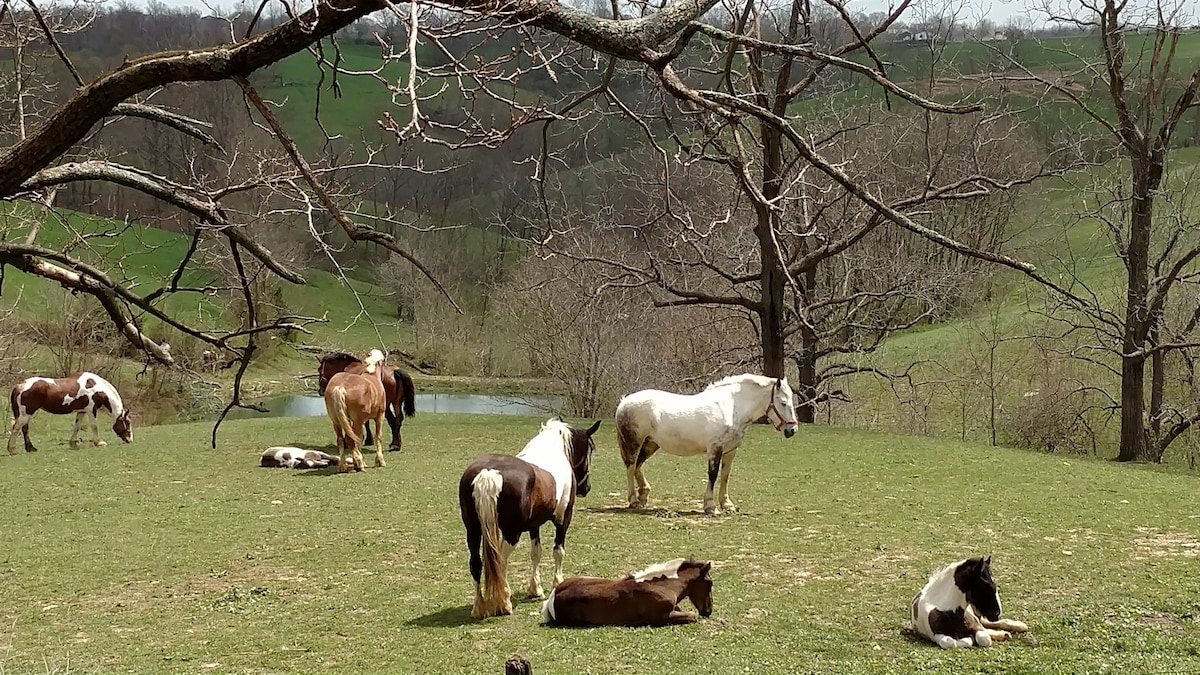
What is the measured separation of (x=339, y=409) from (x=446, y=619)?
664 cm

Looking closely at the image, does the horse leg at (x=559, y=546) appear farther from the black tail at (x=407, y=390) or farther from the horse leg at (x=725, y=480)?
the black tail at (x=407, y=390)

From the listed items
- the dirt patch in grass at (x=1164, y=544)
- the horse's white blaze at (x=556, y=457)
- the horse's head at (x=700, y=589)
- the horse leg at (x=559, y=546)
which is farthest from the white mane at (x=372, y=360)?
the dirt patch in grass at (x=1164, y=544)

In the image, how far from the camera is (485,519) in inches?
221

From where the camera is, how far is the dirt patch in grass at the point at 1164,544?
726 cm

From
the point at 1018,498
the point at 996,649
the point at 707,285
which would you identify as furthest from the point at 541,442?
the point at 707,285

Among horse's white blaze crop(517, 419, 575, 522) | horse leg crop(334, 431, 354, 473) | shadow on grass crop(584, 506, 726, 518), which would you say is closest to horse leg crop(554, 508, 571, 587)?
horse's white blaze crop(517, 419, 575, 522)

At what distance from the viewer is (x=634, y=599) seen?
554 centimetres

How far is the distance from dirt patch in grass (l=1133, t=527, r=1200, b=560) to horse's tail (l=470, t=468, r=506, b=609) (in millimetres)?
4699

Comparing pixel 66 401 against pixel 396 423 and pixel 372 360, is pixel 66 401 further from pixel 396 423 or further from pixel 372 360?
pixel 372 360

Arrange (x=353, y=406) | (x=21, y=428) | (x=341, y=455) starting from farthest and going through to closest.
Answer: (x=21, y=428), (x=341, y=455), (x=353, y=406)

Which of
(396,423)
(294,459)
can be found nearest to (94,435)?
(294,459)

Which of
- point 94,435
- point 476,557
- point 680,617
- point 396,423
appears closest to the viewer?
point 680,617

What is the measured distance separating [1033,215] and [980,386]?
1561 centimetres

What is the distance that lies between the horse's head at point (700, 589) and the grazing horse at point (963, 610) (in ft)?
3.73
